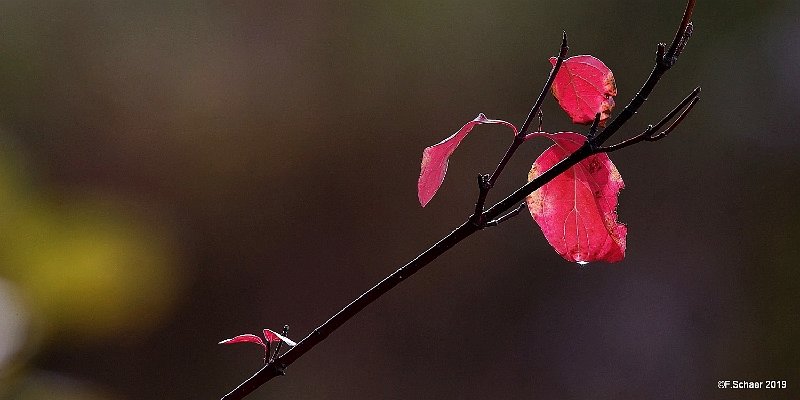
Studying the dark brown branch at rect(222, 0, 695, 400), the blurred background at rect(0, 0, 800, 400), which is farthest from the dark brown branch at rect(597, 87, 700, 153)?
the blurred background at rect(0, 0, 800, 400)

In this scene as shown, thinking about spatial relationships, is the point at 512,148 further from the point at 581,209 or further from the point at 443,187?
the point at 443,187

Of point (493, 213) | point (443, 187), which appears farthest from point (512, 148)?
point (443, 187)

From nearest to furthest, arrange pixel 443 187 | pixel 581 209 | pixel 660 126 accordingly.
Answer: pixel 660 126
pixel 581 209
pixel 443 187

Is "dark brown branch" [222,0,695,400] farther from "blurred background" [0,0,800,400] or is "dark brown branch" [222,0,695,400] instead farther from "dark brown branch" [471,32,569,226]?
"blurred background" [0,0,800,400]

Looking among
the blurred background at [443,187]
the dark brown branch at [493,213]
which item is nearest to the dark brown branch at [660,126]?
the dark brown branch at [493,213]

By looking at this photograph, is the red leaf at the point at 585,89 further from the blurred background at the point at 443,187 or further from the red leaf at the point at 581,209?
the blurred background at the point at 443,187

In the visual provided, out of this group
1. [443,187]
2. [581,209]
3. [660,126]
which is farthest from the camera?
[443,187]
